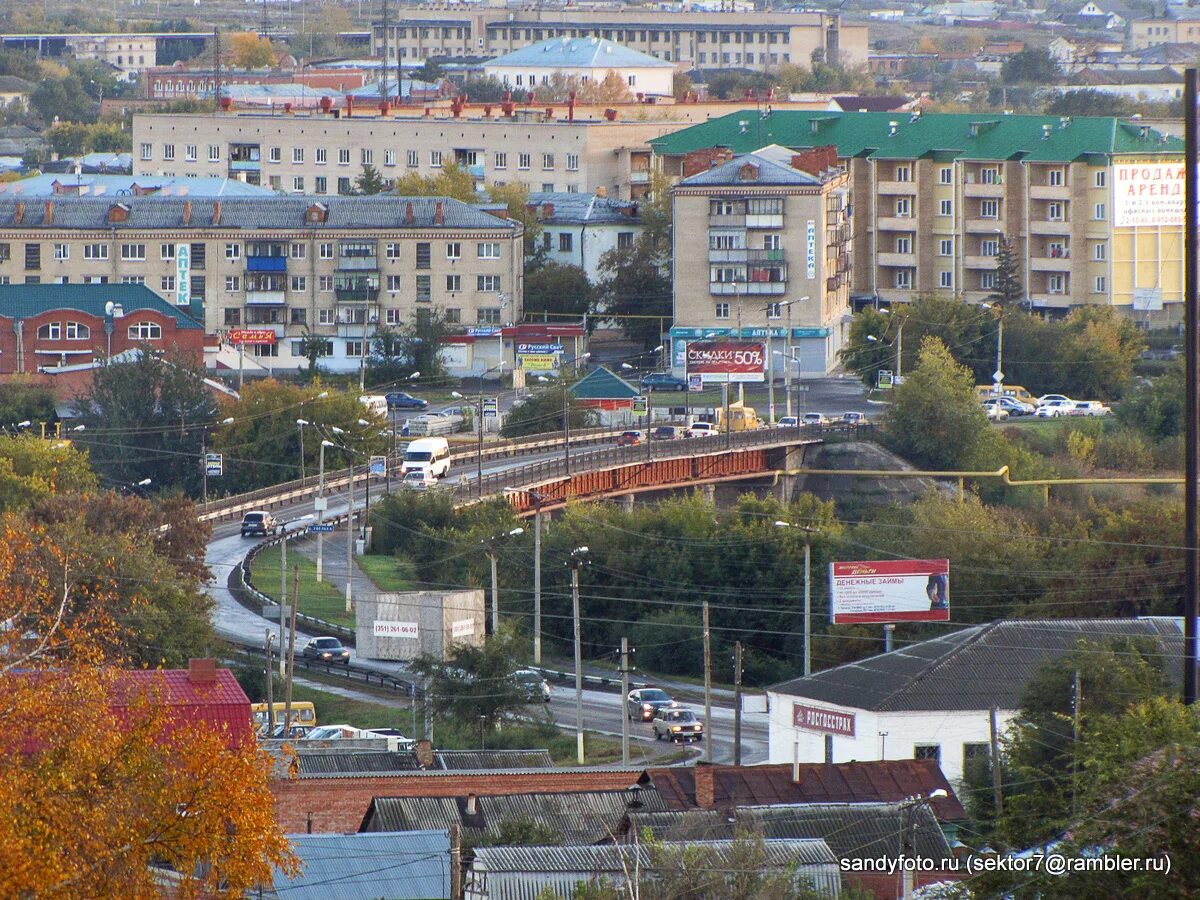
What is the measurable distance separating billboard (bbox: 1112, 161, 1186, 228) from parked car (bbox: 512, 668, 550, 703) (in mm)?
46231

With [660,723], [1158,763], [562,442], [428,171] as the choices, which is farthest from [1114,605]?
[428,171]

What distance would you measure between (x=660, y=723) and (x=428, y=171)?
202ft

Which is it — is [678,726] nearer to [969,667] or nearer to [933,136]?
[969,667]

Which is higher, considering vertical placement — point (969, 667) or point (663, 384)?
point (663, 384)

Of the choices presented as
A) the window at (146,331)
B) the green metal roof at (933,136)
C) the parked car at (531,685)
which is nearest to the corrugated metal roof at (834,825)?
the parked car at (531,685)

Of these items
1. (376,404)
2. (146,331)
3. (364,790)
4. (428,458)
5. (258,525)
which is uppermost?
(146,331)

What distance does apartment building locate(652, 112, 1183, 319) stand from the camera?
3174 inches

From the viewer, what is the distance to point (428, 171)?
96.2 m

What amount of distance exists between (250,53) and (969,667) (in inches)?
5403

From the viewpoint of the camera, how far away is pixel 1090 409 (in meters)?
69.2

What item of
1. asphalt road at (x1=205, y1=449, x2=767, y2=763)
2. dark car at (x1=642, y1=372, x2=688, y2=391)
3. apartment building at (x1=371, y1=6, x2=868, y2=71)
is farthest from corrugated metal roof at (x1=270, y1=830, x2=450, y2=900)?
apartment building at (x1=371, y1=6, x2=868, y2=71)

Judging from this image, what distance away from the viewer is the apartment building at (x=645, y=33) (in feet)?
542

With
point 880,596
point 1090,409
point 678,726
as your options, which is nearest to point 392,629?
point 678,726

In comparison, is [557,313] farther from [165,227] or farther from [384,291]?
[165,227]
